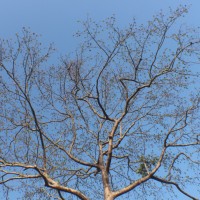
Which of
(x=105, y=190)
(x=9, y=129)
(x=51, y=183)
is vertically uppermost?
(x=9, y=129)

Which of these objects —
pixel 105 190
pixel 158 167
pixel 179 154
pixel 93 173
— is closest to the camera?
pixel 105 190

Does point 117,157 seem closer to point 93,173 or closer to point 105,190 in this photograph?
point 93,173

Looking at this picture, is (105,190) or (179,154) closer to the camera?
(105,190)

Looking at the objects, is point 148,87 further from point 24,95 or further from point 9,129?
point 9,129

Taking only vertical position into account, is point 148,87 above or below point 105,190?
above

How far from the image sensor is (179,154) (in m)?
13.4

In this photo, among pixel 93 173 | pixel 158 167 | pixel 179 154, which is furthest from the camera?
pixel 93 173

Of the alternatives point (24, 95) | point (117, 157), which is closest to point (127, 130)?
point (117, 157)

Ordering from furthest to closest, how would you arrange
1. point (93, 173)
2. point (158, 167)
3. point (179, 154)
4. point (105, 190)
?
1. point (93, 173)
2. point (179, 154)
3. point (158, 167)
4. point (105, 190)

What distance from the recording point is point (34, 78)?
1327 cm

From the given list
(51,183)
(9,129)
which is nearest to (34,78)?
(9,129)

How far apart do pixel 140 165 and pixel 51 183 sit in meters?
3.64

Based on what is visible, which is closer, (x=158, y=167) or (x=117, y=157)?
(x=158, y=167)

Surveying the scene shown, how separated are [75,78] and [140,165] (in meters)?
4.21
